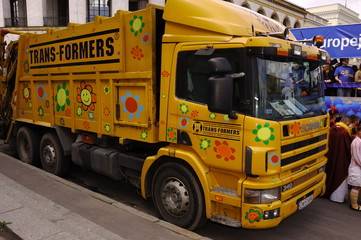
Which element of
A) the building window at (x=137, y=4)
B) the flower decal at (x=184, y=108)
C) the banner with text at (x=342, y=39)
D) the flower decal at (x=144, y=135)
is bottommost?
the flower decal at (x=144, y=135)

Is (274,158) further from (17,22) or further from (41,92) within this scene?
(17,22)

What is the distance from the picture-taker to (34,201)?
16.0 ft

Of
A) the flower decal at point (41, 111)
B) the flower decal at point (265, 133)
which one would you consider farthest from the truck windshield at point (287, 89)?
the flower decal at point (41, 111)

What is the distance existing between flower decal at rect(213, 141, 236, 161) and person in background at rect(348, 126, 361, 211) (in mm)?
2813

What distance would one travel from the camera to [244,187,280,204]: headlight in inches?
143

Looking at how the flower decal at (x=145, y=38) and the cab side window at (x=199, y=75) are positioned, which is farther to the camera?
the flower decal at (x=145, y=38)

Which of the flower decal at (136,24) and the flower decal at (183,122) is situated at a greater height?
the flower decal at (136,24)

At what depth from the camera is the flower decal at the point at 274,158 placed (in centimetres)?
354

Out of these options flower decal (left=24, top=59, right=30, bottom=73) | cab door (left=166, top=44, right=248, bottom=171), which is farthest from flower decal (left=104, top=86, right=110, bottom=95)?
flower decal (left=24, top=59, right=30, bottom=73)

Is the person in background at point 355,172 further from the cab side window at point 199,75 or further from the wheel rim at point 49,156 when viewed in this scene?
the wheel rim at point 49,156

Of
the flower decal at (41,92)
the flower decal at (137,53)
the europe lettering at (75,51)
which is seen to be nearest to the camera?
the flower decal at (137,53)

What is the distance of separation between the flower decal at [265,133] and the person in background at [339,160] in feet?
9.68

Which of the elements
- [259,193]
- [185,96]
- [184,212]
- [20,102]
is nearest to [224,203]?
[259,193]

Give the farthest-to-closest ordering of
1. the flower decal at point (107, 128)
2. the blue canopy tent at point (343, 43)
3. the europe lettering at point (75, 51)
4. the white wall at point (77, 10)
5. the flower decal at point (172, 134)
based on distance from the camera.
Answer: the white wall at point (77, 10)
the blue canopy tent at point (343, 43)
the flower decal at point (107, 128)
the europe lettering at point (75, 51)
the flower decal at point (172, 134)
